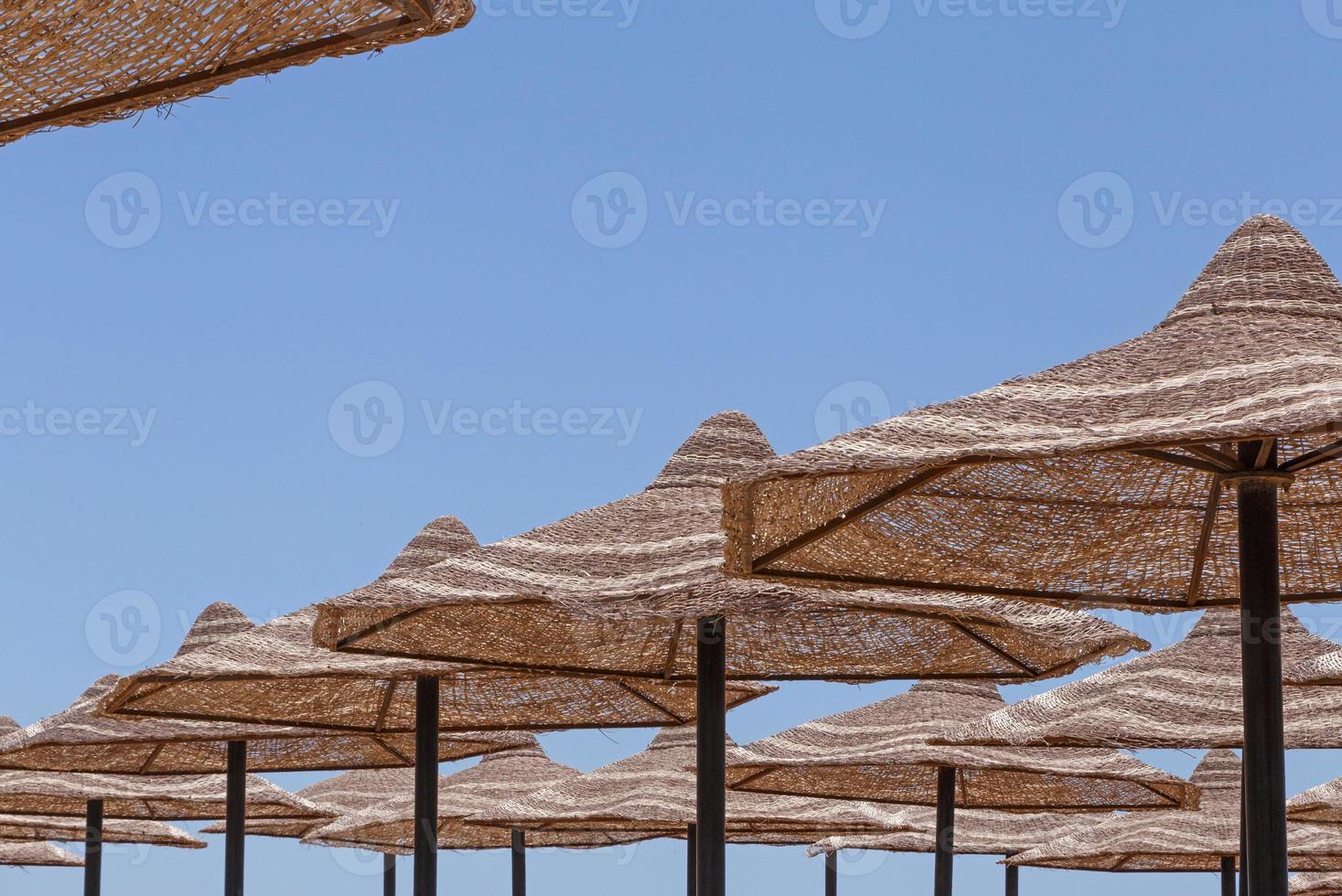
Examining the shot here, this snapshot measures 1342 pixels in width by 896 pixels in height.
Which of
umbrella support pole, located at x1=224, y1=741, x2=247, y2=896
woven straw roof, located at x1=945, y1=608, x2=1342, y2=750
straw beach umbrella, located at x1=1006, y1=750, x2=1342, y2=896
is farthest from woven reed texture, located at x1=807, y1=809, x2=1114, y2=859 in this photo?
umbrella support pole, located at x1=224, y1=741, x2=247, y2=896

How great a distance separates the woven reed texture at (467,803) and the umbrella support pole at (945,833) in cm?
335

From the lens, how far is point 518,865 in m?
16.4

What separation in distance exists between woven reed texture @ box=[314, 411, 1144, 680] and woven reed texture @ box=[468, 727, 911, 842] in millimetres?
3843

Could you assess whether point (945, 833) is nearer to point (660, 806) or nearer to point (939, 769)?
point (939, 769)

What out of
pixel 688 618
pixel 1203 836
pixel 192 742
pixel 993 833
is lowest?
pixel 993 833

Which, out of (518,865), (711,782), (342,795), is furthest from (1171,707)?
(342,795)

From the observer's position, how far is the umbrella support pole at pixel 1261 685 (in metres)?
4.93

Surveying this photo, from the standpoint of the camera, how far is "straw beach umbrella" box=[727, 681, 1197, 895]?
1153 cm

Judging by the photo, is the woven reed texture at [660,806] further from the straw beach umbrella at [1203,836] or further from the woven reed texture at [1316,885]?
the woven reed texture at [1316,885]

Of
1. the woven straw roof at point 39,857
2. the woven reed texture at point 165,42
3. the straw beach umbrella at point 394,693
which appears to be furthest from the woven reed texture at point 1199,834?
the woven reed texture at point 165,42

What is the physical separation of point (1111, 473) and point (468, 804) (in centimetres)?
960

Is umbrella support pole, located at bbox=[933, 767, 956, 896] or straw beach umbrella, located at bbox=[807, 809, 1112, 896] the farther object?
straw beach umbrella, located at bbox=[807, 809, 1112, 896]

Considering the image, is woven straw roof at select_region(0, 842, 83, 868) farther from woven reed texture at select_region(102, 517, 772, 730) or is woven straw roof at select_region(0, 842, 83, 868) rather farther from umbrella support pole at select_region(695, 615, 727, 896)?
umbrella support pole at select_region(695, 615, 727, 896)

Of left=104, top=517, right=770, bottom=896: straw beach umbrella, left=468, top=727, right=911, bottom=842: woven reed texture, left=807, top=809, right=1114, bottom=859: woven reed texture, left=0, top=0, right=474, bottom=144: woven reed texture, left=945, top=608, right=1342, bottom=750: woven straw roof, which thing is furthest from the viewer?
left=807, top=809, right=1114, bottom=859: woven reed texture
